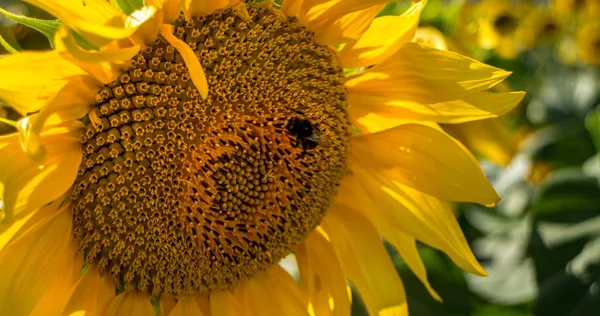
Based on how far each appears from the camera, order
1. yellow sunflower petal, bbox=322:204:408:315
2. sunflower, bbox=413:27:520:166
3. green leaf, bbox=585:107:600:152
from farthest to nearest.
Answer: green leaf, bbox=585:107:600:152
sunflower, bbox=413:27:520:166
yellow sunflower petal, bbox=322:204:408:315

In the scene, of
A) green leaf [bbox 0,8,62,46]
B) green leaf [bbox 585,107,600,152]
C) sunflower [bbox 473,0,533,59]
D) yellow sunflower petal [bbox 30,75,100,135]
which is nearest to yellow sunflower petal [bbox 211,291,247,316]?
yellow sunflower petal [bbox 30,75,100,135]

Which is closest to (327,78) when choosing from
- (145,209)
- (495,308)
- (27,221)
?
(145,209)

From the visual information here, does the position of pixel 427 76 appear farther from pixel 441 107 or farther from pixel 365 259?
pixel 365 259

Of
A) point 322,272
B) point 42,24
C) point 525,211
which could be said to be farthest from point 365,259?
point 525,211

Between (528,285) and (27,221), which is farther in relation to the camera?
(528,285)

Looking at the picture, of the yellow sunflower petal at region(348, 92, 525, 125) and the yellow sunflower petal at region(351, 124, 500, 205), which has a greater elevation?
the yellow sunflower petal at region(348, 92, 525, 125)

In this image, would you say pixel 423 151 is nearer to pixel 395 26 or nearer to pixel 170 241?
pixel 395 26

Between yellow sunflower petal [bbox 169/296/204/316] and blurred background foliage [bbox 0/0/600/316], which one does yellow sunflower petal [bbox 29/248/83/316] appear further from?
blurred background foliage [bbox 0/0/600/316]
